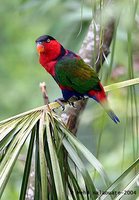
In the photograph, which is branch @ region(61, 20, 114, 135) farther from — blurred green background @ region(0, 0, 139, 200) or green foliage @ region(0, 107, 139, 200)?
green foliage @ region(0, 107, 139, 200)

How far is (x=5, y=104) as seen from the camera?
474cm

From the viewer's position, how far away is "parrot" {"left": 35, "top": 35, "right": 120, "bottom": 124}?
87.5 inches

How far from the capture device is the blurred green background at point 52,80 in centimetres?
253

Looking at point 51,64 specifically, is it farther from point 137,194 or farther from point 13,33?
point 13,33

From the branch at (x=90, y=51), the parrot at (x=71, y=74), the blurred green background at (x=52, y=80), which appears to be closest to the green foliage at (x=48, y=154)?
the blurred green background at (x=52, y=80)

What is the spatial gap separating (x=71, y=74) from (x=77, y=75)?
56 mm

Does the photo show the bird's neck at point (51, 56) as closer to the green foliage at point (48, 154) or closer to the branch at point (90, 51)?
the branch at point (90, 51)

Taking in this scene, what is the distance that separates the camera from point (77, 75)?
90.7 inches

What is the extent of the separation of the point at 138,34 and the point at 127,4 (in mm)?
654

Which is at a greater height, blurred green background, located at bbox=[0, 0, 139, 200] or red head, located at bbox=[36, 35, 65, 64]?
red head, located at bbox=[36, 35, 65, 64]

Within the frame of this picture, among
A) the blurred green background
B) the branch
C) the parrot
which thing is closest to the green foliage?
the blurred green background

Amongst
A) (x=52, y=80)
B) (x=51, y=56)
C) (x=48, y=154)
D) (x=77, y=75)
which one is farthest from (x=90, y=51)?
(x=52, y=80)

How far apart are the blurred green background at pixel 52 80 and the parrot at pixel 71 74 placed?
76 millimetres

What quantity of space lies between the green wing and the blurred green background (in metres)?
0.11
